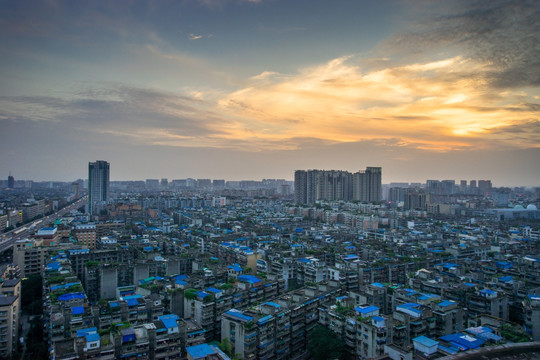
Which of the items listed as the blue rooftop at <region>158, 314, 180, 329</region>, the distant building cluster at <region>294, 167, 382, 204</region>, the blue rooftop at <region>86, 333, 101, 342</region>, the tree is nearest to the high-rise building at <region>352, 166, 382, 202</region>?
the distant building cluster at <region>294, 167, 382, 204</region>

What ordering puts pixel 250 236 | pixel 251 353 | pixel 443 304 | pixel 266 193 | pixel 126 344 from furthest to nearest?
1. pixel 266 193
2. pixel 250 236
3. pixel 443 304
4. pixel 251 353
5. pixel 126 344

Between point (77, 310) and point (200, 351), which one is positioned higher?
point (77, 310)

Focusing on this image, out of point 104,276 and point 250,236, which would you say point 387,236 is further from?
point 104,276

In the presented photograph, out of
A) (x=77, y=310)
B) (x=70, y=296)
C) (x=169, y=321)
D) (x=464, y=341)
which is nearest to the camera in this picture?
(x=464, y=341)

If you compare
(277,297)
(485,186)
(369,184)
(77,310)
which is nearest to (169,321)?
(77,310)

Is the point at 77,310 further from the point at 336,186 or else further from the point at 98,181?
the point at 336,186

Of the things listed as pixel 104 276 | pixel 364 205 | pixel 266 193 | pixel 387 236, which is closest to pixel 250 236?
pixel 387 236

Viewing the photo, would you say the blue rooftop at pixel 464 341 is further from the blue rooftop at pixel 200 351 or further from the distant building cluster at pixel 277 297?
the blue rooftop at pixel 200 351
